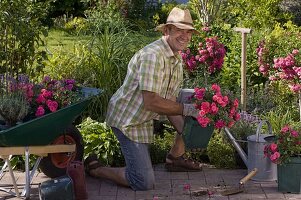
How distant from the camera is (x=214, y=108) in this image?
5371 mm

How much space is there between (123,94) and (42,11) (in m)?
1.68

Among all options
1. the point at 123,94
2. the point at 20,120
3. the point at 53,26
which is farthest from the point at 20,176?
the point at 53,26

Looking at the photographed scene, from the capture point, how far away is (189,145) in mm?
6145

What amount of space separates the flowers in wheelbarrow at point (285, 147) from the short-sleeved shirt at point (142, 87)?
940mm

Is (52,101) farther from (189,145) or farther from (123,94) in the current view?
(189,145)

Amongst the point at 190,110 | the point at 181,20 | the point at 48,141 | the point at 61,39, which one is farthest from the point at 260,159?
the point at 61,39

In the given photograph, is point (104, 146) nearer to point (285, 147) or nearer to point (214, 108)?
point (214, 108)

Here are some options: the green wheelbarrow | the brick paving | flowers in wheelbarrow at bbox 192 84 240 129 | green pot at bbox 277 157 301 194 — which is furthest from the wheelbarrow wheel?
green pot at bbox 277 157 301 194

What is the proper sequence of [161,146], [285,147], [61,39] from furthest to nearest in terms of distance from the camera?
[61,39]
[161,146]
[285,147]

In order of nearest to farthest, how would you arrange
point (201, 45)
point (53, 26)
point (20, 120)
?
point (20, 120) → point (201, 45) → point (53, 26)

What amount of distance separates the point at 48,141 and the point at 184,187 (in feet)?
3.74

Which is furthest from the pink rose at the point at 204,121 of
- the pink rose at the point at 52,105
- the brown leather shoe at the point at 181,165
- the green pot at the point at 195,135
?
the pink rose at the point at 52,105

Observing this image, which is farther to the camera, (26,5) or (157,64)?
(26,5)

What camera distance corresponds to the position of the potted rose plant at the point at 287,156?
5336 mm
